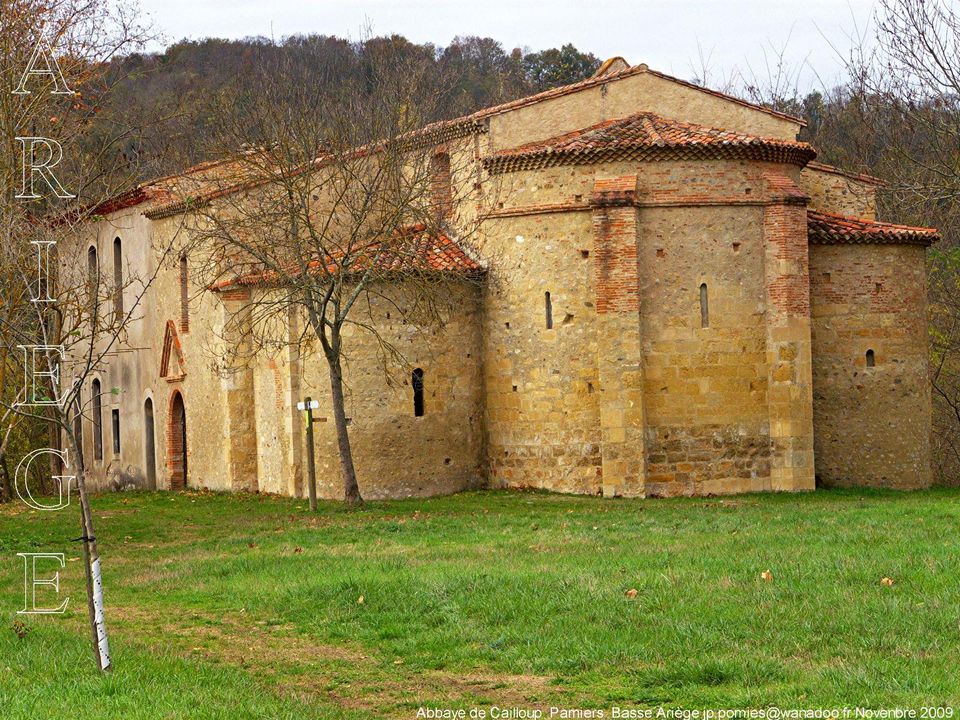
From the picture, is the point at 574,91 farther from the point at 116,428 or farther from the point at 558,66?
the point at 558,66

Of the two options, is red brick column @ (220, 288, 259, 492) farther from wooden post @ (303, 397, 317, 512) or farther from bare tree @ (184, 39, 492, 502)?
wooden post @ (303, 397, 317, 512)

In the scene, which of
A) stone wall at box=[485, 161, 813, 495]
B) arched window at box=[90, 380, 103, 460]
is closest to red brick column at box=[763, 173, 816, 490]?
stone wall at box=[485, 161, 813, 495]

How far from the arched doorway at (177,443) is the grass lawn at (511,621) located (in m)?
12.8

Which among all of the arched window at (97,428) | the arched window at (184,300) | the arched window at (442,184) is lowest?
the arched window at (97,428)

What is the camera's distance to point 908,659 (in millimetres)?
9508

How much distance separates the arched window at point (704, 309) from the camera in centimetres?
2480

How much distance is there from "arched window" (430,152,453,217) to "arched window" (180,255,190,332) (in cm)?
771

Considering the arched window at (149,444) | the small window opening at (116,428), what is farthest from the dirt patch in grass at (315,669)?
the small window opening at (116,428)

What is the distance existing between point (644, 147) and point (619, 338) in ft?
12.2

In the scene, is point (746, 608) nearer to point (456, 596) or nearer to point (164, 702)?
point (456, 596)

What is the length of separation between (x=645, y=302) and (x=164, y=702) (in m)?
17.0

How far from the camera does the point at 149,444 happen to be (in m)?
34.0

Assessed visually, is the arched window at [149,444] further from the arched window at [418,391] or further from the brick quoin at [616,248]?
the brick quoin at [616,248]

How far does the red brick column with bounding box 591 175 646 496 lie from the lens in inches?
952
